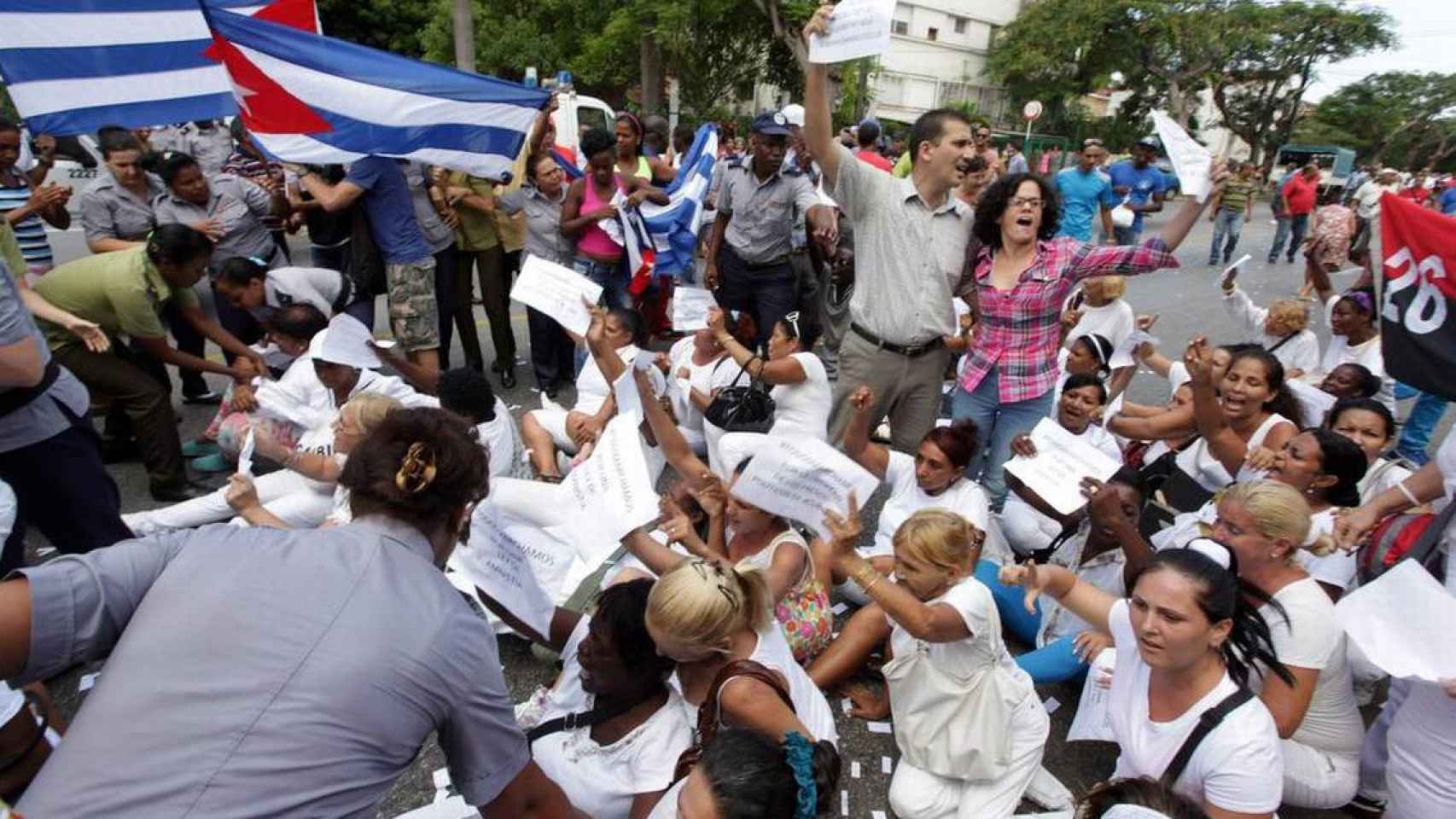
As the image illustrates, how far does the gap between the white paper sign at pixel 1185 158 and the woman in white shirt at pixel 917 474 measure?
1208mm

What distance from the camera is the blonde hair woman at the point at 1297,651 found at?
236 centimetres

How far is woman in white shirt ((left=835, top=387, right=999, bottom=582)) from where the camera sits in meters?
3.32

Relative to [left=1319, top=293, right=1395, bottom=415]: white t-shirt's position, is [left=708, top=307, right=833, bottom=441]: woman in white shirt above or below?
above

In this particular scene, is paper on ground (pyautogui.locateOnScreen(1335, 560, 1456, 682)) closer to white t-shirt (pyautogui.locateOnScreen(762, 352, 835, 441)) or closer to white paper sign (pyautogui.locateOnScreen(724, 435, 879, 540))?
white paper sign (pyautogui.locateOnScreen(724, 435, 879, 540))

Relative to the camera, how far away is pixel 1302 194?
13320 millimetres

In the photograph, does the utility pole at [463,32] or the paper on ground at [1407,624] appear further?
the utility pole at [463,32]

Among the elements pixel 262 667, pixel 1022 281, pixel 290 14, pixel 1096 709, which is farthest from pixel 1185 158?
pixel 290 14

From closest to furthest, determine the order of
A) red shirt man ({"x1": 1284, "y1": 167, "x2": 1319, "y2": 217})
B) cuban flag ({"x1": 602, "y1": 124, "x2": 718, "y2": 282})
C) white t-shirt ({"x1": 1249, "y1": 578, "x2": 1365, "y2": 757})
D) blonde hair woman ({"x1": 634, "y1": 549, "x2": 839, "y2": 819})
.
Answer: blonde hair woman ({"x1": 634, "y1": 549, "x2": 839, "y2": 819}), white t-shirt ({"x1": 1249, "y1": 578, "x2": 1365, "y2": 757}), cuban flag ({"x1": 602, "y1": 124, "x2": 718, "y2": 282}), red shirt man ({"x1": 1284, "y1": 167, "x2": 1319, "y2": 217})

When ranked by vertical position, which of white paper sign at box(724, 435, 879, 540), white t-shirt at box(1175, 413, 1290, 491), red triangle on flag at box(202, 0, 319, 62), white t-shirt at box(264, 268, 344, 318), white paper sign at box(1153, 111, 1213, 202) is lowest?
white t-shirt at box(1175, 413, 1290, 491)

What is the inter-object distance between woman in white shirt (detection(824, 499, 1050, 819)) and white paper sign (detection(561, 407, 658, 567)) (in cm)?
60

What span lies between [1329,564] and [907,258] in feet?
6.40

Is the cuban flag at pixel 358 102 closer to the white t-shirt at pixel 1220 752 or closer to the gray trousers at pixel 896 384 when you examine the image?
the gray trousers at pixel 896 384

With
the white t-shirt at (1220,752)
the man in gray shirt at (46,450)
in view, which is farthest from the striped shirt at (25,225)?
the white t-shirt at (1220,752)

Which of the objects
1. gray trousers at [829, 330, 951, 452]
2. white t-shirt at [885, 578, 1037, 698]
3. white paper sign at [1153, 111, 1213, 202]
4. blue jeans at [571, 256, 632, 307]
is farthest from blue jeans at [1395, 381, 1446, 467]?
blue jeans at [571, 256, 632, 307]
